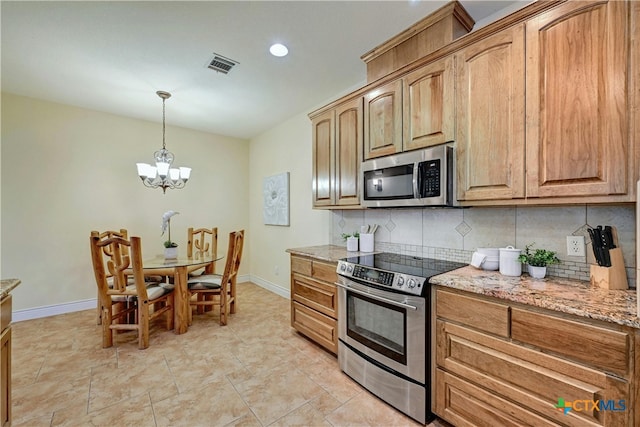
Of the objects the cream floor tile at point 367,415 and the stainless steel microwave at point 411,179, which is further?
the stainless steel microwave at point 411,179

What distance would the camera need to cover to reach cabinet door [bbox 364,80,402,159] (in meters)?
2.12

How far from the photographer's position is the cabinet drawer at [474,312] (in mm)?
1339

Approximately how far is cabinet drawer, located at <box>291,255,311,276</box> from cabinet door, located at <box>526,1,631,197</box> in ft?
5.93

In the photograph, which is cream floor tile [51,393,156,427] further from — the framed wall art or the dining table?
the framed wall art

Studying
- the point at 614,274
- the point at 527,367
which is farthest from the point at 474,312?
the point at 614,274

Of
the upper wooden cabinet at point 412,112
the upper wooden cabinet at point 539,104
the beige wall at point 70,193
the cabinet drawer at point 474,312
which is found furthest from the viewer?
the beige wall at point 70,193

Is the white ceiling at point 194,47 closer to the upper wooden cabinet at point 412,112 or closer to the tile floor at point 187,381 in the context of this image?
the upper wooden cabinet at point 412,112

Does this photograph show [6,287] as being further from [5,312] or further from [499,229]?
[499,229]

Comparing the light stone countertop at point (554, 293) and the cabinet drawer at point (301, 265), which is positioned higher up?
the light stone countertop at point (554, 293)

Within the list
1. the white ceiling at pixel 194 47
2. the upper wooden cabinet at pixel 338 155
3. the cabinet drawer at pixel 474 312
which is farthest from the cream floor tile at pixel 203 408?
the white ceiling at pixel 194 47

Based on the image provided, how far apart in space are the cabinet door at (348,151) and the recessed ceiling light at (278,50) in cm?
70

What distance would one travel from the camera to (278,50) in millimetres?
2316

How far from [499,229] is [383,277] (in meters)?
0.90

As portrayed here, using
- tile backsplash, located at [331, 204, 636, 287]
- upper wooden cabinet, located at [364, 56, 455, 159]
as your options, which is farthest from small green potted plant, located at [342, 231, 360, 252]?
upper wooden cabinet, located at [364, 56, 455, 159]
